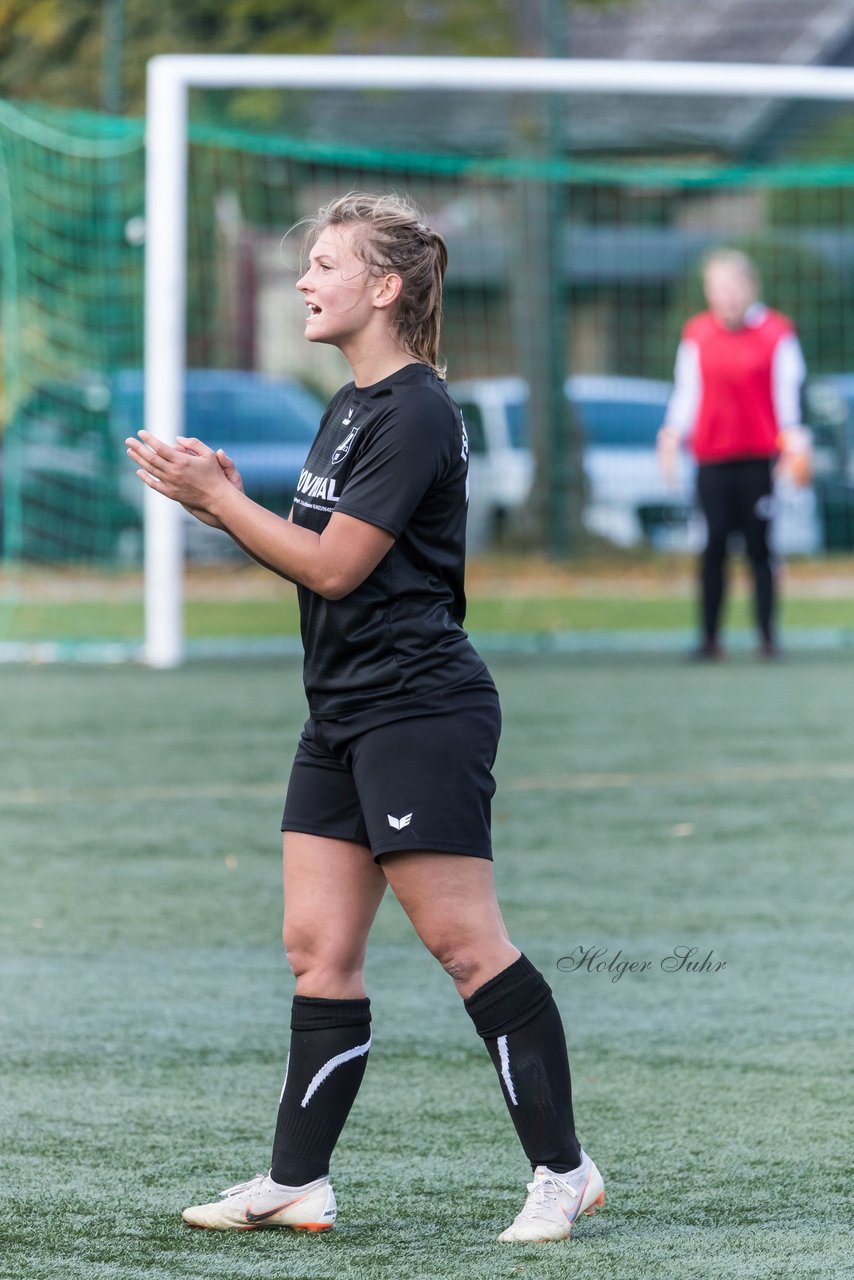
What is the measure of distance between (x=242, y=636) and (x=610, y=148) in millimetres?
8429

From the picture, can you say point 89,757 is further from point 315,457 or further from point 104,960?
Answer: point 315,457

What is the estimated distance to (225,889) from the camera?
5801 mm

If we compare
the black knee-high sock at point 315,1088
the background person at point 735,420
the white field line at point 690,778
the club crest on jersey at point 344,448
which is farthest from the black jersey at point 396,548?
the background person at point 735,420

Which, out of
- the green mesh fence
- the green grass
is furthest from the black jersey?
the green grass

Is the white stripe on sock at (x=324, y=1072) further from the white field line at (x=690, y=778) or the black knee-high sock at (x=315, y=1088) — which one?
the white field line at (x=690, y=778)

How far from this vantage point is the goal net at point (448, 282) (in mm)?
11047

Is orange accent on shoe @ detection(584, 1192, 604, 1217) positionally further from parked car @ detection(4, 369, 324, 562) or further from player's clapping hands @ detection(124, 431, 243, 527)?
parked car @ detection(4, 369, 324, 562)

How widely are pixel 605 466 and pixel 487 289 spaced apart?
176 cm

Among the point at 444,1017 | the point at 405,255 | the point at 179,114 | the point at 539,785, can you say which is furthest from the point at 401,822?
the point at 179,114

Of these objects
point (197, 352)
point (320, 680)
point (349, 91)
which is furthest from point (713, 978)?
point (349, 91)

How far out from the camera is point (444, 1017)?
4547 mm

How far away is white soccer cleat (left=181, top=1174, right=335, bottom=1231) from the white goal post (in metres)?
7.54

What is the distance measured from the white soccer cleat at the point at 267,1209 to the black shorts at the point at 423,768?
561 mm

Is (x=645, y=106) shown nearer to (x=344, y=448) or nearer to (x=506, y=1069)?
(x=344, y=448)
